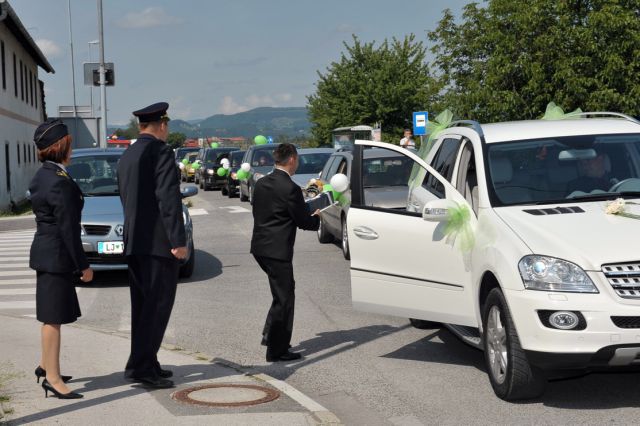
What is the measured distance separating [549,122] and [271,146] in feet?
66.0

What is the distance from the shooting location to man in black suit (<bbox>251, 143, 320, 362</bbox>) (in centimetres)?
805

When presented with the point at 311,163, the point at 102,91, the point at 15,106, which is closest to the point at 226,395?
the point at 311,163

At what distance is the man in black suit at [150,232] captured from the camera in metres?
6.77

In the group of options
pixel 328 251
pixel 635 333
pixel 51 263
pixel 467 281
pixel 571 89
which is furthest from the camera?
pixel 571 89

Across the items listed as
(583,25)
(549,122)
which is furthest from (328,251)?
(583,25)

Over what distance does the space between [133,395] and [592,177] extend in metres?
3.65

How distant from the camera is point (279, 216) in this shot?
8094 millimetres

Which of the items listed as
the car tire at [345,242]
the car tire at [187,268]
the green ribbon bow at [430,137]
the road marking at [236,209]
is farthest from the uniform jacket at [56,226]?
the road marking at [236,209]

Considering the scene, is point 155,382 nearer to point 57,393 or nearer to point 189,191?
point 57,393

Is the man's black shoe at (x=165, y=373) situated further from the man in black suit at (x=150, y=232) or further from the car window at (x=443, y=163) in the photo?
the car window at (x=443, y=163)

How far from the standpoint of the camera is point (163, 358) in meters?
8.05

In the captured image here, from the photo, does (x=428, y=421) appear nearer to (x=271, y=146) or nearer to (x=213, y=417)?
(x=213, y=417)

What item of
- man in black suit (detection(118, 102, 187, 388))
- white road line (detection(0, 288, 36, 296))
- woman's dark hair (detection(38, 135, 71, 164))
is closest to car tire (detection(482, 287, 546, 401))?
man in black suit (detection(118, 102, 187, 388))

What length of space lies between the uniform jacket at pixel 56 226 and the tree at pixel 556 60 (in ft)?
64.5
